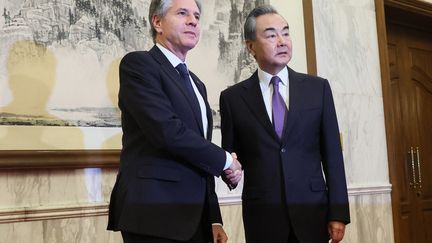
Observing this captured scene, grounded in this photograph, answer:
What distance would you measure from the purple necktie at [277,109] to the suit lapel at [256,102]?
29 millimetres

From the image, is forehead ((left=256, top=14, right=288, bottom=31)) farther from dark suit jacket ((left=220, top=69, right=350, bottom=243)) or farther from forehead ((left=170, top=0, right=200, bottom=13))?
forehead ((left=170, top=0, right=200, bottom=13))

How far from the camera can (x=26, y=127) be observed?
7.56 ft

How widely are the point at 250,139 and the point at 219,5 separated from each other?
1.26m

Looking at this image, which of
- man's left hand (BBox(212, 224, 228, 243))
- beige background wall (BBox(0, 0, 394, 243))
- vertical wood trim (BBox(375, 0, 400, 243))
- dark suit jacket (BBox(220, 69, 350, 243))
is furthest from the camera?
vertical wood trim (BBox(375, 0, 400, 243))

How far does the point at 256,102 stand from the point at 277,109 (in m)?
0.09

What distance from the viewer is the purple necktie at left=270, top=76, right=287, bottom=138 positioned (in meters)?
2.11

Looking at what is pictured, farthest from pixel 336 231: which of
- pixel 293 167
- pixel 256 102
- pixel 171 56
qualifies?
pixel 171 56

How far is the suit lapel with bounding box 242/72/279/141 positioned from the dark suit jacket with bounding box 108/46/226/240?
0.40 meters

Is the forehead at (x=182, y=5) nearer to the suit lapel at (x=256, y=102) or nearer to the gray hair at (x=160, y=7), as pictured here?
the gray hair at (x=160, y=7)

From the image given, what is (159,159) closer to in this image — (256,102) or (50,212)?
(256,102)

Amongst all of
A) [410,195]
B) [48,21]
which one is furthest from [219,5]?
[410,195]

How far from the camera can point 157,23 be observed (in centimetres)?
190

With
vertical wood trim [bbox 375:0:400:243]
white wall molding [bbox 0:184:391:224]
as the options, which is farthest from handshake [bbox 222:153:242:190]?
vertical wood trim [bbox 375:0:400:243]

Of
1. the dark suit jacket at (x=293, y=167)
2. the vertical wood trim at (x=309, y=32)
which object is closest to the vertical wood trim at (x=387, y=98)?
the vertical wood trim at (x=309, y=32)
